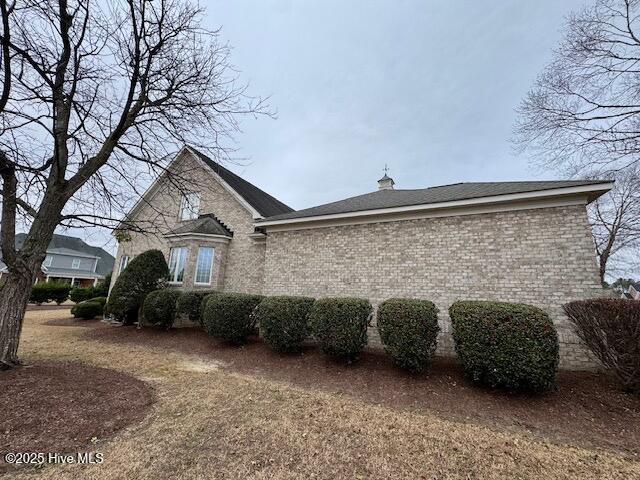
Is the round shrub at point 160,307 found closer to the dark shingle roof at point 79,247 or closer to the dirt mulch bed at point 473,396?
the dirt mulch bed at point 473,396

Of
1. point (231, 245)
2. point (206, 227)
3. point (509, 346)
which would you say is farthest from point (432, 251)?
point (206, 227)

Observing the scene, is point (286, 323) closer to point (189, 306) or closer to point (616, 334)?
point (189, 306)

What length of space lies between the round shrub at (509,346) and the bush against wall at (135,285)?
1117 centimetres

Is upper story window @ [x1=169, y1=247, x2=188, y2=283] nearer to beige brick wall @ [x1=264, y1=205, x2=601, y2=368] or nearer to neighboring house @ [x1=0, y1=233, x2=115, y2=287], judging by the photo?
beige brick wall @ [x1=264, y1=205, x2=601, y2=368]

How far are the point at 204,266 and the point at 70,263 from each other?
3361 centimetres

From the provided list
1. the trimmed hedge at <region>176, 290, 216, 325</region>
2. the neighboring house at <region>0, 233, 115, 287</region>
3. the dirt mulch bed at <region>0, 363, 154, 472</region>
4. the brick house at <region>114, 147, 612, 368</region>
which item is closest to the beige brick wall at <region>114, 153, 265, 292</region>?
the brick house at <region>114, 147, 612, 368</region>

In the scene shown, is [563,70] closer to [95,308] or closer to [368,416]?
[368,416]

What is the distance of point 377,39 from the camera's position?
9500 mm

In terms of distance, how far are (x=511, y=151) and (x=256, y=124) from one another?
8088mm

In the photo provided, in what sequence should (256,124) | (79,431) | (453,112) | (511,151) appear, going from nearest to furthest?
(79,431)
(256,124)
(511,151)
(453,112)

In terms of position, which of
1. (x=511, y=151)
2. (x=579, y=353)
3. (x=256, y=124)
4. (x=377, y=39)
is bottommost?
(x=579, y=353)

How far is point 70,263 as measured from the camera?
3322 centimetres

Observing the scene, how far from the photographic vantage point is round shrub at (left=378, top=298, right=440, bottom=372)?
5172 millimetres

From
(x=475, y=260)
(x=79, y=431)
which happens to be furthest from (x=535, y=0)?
(x=79, y=431)
